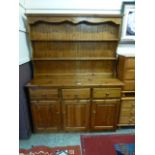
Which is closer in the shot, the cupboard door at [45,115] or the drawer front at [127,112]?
the cupboard door at [45,115]

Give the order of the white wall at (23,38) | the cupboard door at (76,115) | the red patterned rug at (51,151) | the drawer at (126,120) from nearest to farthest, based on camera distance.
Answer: the red patterned rug at (51,151) → the white wall at (23,38) → the cupboard door at (76,115) → the drawer at (126,120)

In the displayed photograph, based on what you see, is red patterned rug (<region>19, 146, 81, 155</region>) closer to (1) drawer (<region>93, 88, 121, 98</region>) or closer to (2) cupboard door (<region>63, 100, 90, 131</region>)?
(2) cupboard door (<region>63, 100, 90, 131</region>)

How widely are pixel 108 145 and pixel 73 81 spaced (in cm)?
100

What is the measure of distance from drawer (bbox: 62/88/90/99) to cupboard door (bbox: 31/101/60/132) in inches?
7.3

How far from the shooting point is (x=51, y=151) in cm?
199

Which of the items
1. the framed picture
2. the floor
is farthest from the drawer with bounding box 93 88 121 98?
the framed picture

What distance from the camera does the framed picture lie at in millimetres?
2289

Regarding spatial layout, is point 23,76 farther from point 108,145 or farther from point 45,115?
point 108,145

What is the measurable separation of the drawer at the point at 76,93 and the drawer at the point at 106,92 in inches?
4.4

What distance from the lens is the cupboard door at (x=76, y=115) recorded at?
2.18 m

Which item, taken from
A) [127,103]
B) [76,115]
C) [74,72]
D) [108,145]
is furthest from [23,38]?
[108,145]

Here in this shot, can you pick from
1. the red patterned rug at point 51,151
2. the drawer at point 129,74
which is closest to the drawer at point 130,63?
the drawer at point 129,74

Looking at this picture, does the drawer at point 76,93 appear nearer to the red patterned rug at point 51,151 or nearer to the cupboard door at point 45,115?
the cupboard door at point 45,115
